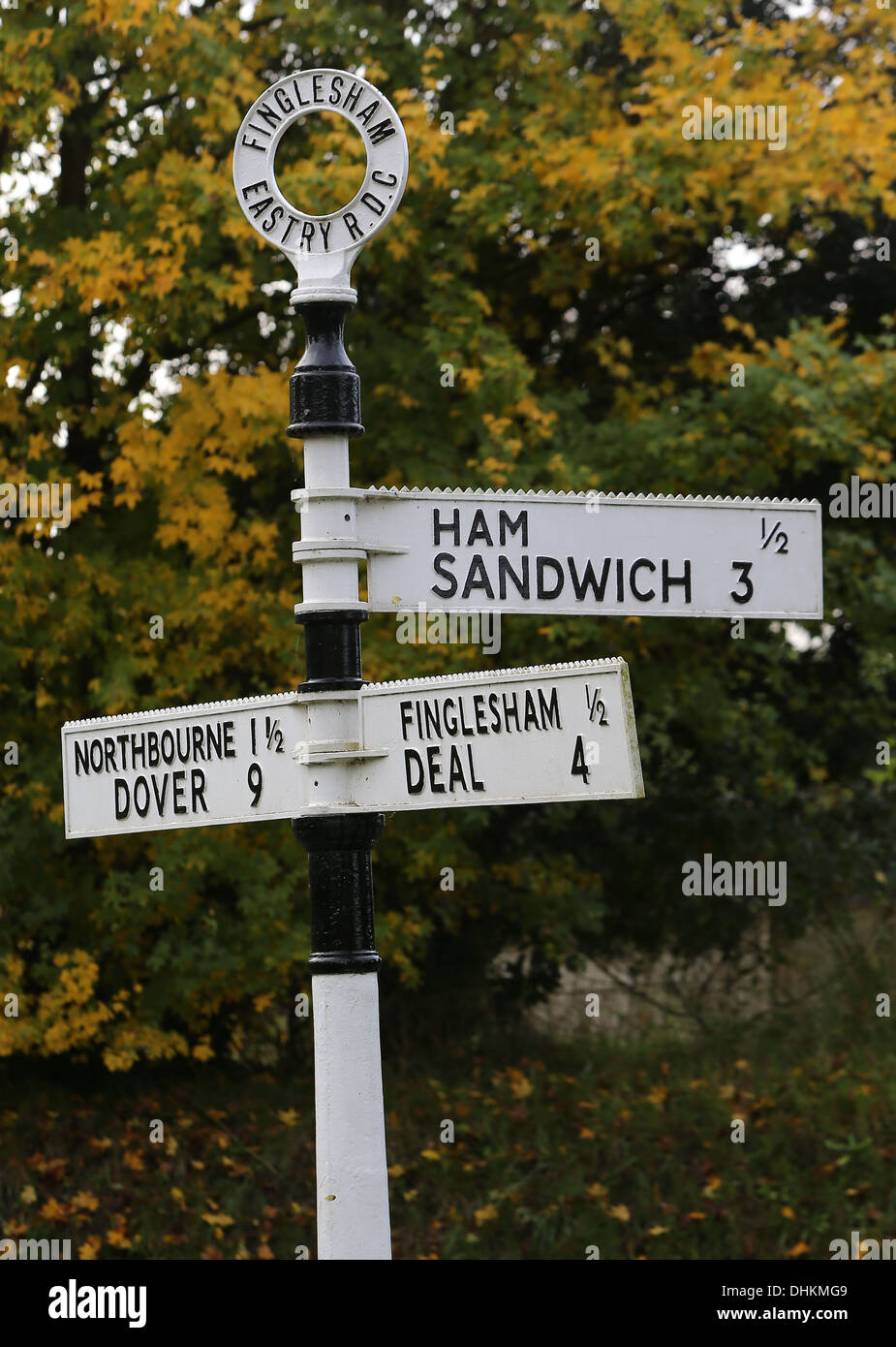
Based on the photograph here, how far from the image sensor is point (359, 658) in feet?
10.9

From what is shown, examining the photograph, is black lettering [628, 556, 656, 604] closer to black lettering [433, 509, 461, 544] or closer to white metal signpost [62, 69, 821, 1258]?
white metal signpost [62, 69, 821, 1258]

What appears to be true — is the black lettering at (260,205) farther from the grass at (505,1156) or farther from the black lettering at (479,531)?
the grass at (505,1156)

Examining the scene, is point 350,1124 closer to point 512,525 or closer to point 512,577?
point 512,577

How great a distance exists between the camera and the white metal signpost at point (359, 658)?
3.17 metres

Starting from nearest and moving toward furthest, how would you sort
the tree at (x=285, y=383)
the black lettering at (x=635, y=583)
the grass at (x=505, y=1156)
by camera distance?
1. the black lettering at (x=635, y=583)
2. the tree at (x=285, y=383)
3. the grass at (x=505, y=1156)

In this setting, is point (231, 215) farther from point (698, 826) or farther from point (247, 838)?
point (698, 826)

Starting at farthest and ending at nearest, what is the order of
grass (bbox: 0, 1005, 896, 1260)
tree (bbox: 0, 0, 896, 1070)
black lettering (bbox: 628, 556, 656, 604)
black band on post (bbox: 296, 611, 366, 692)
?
grass (bbox: 0, 1005, 896, 1260) → tree (bbox: 0, 0, 896, 1070) → black lettering (bbox: 628, 556, 656, 604) → black band on post (bbox: 296, 611, 366, 692)

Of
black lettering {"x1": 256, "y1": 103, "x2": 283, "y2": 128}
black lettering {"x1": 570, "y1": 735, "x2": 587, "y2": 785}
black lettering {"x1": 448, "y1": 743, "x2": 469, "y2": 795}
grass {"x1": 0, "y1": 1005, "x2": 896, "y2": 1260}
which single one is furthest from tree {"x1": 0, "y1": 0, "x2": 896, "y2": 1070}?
black lettering {"x1": 570, "y1": 735, "x2": 587, "y2": 785}

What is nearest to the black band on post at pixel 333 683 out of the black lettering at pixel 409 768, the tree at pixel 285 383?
the black lettering at pixel 409 768

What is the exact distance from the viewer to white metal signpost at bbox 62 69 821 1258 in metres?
3.17

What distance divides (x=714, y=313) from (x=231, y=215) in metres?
4.07

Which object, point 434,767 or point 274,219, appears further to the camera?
point 274,219

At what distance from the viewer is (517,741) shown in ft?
10.3

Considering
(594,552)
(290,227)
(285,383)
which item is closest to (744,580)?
(594,552)
